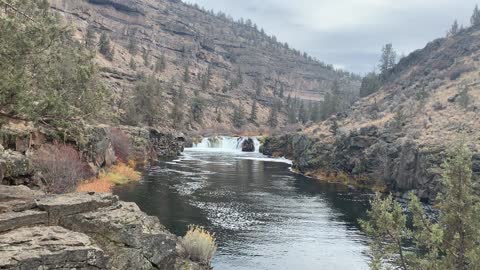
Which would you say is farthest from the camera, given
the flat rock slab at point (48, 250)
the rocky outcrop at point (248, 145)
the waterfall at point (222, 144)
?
the rocky outcrop at point (248, 145)

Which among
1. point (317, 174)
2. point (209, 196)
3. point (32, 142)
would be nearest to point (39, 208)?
point (32, 142)

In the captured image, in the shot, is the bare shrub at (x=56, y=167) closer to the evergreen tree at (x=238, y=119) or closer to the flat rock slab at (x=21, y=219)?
the flat rock slab at (x=21, y=219)

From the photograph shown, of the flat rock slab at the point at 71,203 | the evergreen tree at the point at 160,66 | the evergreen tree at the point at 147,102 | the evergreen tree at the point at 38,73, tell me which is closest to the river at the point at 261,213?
the flat rock slab at the point at 71,203

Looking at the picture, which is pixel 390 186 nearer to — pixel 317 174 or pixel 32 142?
pixel 317 174

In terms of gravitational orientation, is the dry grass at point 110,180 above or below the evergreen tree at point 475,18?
below

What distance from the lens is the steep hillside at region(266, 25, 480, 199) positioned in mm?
55050

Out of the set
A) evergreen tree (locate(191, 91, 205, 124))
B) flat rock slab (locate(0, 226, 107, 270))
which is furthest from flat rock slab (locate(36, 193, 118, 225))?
evergreen tree (locate(191, 91, 205, 124))

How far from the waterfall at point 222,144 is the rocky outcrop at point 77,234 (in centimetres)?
9785

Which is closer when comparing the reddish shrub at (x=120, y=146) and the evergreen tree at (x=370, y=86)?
the reddish shrub at (x=120, y=146)

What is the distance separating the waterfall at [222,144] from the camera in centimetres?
11556

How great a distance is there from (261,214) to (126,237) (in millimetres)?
25607

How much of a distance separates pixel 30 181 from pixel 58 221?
14168 mm

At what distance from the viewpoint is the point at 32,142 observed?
114 ft

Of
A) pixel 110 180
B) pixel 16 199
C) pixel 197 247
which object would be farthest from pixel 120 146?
pixel 16 199
